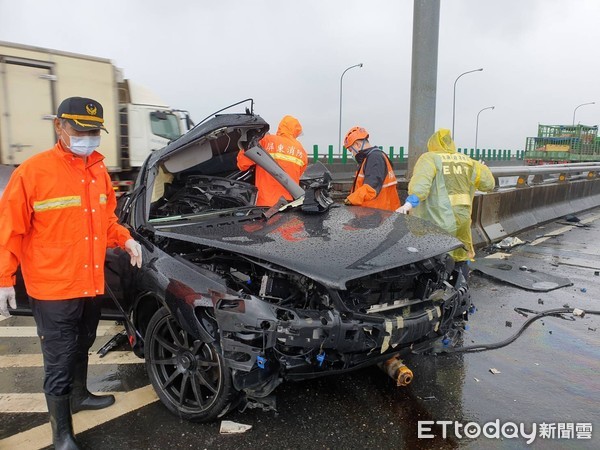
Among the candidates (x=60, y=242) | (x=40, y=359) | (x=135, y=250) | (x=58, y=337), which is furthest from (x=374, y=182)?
(x=40, y=359)

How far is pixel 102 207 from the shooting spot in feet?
8.95

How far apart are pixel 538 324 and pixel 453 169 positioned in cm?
173

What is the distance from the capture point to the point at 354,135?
4.79 meters

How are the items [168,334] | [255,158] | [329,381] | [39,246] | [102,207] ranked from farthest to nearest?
[255,158], [329,381], [168,334], [102,207], [39,246]

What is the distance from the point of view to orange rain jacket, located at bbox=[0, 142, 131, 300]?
238 cm

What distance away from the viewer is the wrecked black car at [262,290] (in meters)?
2.48

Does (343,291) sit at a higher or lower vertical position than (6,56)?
lower

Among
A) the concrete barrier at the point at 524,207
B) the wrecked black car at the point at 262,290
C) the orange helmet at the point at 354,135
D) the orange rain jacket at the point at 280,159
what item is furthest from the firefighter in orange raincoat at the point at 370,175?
the concrete barrier at the point at 524,207

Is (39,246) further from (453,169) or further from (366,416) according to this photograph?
(453,169)

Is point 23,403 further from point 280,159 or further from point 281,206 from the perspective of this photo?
point 280,159

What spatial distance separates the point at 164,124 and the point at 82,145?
943 cm

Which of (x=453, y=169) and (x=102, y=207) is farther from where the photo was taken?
(x=453, y=169)

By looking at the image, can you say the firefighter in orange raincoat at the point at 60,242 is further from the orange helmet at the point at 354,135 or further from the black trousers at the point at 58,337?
the orange helmet at the point at 354,135

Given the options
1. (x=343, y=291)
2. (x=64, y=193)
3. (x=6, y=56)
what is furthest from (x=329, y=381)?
(x=6, y=56)
